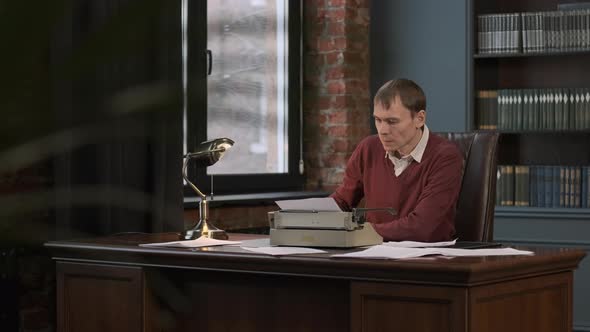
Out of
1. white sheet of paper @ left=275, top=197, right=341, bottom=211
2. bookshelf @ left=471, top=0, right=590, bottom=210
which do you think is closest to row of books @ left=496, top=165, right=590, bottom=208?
bookshelf @ left=471, top=0, right=590, bottom=210

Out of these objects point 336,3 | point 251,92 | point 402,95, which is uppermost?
point 336,3

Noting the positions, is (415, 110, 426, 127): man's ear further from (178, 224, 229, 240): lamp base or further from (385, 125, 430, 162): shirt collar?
(178, 224, 229, 240): lamp base

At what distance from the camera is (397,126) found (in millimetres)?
2969

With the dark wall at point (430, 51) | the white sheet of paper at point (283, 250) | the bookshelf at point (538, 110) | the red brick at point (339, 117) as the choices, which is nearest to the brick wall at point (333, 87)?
the red brick at point (339, 117)

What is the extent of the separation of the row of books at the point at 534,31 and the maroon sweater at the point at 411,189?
1.98 m

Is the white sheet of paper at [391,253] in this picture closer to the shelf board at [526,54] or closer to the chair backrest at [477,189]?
the chair backrest at [477,189]

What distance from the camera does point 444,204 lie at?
2822 millimetres

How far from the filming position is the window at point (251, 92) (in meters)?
4.39

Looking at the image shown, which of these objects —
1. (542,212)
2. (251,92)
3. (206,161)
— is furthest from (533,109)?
(206,161)

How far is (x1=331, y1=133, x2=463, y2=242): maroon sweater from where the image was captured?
Answer: 9.09ft

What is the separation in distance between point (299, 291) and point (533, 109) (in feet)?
8.97

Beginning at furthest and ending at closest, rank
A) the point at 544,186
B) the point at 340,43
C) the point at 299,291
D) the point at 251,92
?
the point at 340,43 < the point at 544,186 < the point at 251,92 < the point at 299,291

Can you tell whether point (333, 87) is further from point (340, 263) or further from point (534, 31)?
point (340, 263)

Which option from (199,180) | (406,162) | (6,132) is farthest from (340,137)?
(6,132)
